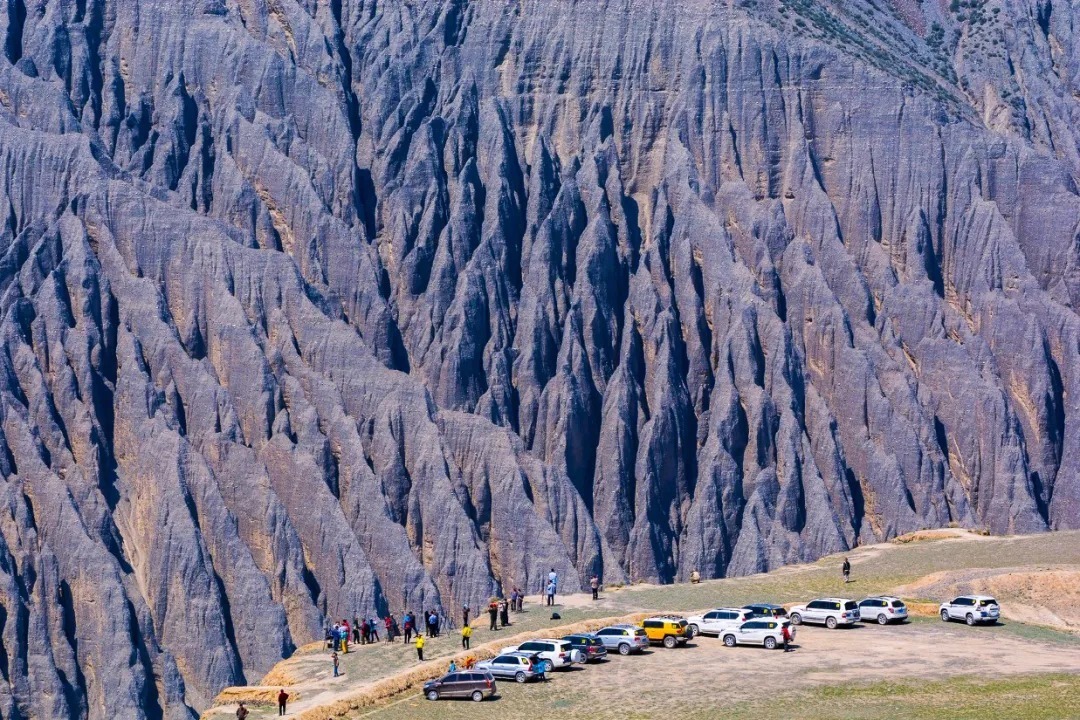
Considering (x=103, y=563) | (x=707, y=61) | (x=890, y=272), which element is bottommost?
(x=103, y=563)

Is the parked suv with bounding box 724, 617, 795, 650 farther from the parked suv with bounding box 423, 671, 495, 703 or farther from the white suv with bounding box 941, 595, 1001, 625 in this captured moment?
the parked suv with bounding box 423, 671, 495, 703

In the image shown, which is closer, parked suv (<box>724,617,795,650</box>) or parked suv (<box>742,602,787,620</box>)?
parked suv (<box>724,617,795,650</box>)

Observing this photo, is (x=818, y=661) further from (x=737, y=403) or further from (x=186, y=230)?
(x=186, y=230)

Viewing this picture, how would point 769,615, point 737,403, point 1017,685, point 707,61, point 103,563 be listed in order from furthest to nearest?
point 707,61 → point 737,403 → point 103,563 → point 769,615 → point 1017,685

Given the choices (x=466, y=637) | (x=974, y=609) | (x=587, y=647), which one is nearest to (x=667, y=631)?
(x=587, y=647)

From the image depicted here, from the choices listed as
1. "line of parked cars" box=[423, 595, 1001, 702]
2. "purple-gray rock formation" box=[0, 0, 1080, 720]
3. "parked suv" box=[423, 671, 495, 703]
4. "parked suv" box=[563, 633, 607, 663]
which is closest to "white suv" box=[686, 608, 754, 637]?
"line of parked cars" box=[423, 595, 1001, 702]

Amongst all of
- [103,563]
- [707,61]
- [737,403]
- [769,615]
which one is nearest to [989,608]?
[769,615]

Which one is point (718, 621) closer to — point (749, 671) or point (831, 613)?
point (831, 613)
